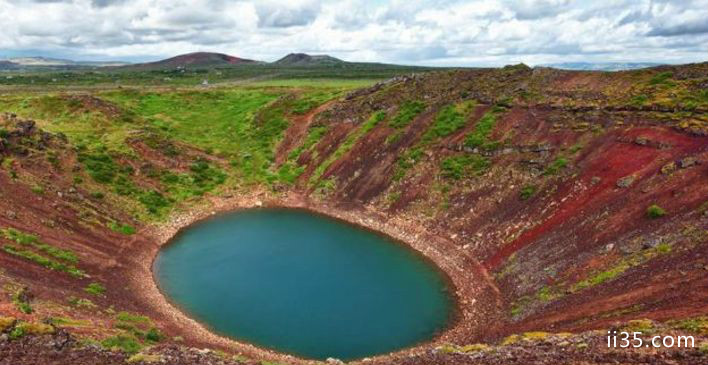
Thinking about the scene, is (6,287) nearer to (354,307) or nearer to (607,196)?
(354,307)

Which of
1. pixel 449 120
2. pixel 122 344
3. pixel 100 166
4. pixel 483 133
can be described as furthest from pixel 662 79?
pixel 100 166

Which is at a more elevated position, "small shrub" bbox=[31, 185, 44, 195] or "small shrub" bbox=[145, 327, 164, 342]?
"small shrub" bbox=[31, 185, 44, 195]

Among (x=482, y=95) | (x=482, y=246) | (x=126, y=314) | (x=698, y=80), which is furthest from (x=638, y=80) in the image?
(x=126, y=314)

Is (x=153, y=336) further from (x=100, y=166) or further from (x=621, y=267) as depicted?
(x=100, y=166)

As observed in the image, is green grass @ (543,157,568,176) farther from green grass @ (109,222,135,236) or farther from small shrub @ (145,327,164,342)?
green grass @ (109,222,135,236)

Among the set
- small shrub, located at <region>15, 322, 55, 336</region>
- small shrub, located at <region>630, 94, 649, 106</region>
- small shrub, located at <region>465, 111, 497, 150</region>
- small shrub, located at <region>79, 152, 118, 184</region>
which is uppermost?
small shrub, located at <region>630, 94, 649, 106</region>

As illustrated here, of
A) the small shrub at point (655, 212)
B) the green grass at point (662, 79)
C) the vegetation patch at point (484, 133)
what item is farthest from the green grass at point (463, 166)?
the green grass at point (662, 79)

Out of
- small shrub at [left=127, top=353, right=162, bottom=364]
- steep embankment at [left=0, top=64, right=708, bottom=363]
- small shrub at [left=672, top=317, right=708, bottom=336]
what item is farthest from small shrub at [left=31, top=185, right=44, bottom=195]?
small shrub at [left=672, top=317, right=708, bottom=336]
